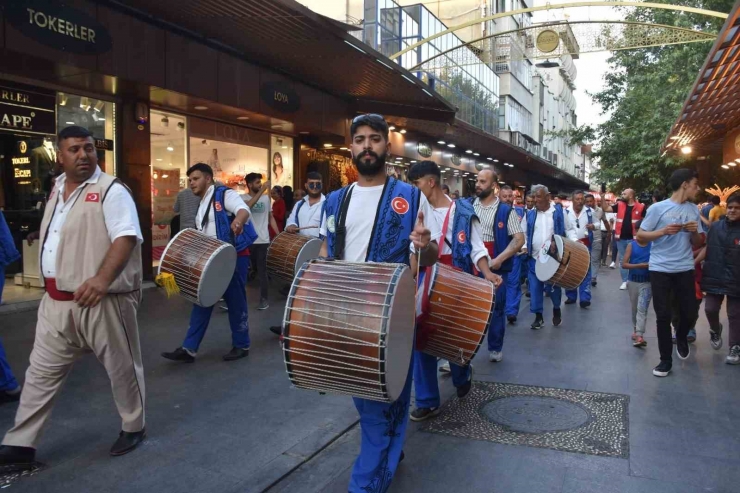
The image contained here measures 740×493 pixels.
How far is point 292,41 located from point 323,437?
24.9ft

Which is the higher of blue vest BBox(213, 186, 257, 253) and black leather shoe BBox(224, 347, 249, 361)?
blue vest BBox(213, 186, 257, 253)

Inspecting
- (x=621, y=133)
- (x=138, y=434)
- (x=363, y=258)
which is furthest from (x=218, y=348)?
(x=621, y=133)

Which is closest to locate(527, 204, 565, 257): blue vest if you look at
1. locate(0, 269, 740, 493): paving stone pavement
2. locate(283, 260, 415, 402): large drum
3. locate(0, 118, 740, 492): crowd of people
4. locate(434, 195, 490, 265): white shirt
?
locate(0, 269, 740, 493): paving stone pavement

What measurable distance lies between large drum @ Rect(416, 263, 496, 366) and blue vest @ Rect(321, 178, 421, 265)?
0.77 m

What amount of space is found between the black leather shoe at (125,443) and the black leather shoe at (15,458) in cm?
46

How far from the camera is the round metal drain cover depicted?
4.62 metres

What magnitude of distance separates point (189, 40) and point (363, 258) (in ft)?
27.1

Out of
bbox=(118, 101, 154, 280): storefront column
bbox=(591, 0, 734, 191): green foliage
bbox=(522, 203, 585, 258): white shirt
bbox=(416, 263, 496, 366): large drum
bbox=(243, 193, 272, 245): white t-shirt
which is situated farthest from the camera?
bbox=(591, 0, 734, 191): green foliage

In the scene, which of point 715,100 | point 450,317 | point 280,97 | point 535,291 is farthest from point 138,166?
point 715,100

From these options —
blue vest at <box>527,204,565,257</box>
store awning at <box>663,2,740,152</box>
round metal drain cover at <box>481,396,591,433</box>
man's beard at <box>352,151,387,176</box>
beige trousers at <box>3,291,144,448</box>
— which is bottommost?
round metal drain cover at <box>481,396,591,433</box>

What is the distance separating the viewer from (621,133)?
23516 millimetres

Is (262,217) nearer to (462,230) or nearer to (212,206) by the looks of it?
(212,206)

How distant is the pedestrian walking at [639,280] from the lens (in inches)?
285

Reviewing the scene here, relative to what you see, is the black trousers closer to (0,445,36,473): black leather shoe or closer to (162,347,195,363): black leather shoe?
(162,347,195,363): black leather shoe
